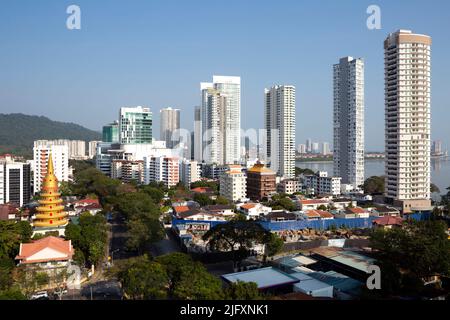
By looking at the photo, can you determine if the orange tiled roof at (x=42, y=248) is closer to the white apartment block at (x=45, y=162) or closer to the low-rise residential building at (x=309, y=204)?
the low-rise residential building at (x=309, y=204)

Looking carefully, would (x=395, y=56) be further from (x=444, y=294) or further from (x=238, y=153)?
(x=238, y=153)

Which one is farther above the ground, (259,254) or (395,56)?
(395,56)

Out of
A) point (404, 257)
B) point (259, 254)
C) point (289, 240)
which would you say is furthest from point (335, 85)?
point (404, 257)

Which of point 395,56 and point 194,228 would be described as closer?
point 194,228

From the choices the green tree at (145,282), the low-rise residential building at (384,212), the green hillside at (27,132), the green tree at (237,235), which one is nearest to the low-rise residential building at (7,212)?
the green tree at (237,235)

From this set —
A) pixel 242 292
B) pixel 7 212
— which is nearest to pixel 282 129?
pixel 7 212

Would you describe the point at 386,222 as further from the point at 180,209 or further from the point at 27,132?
the point at 27,132
